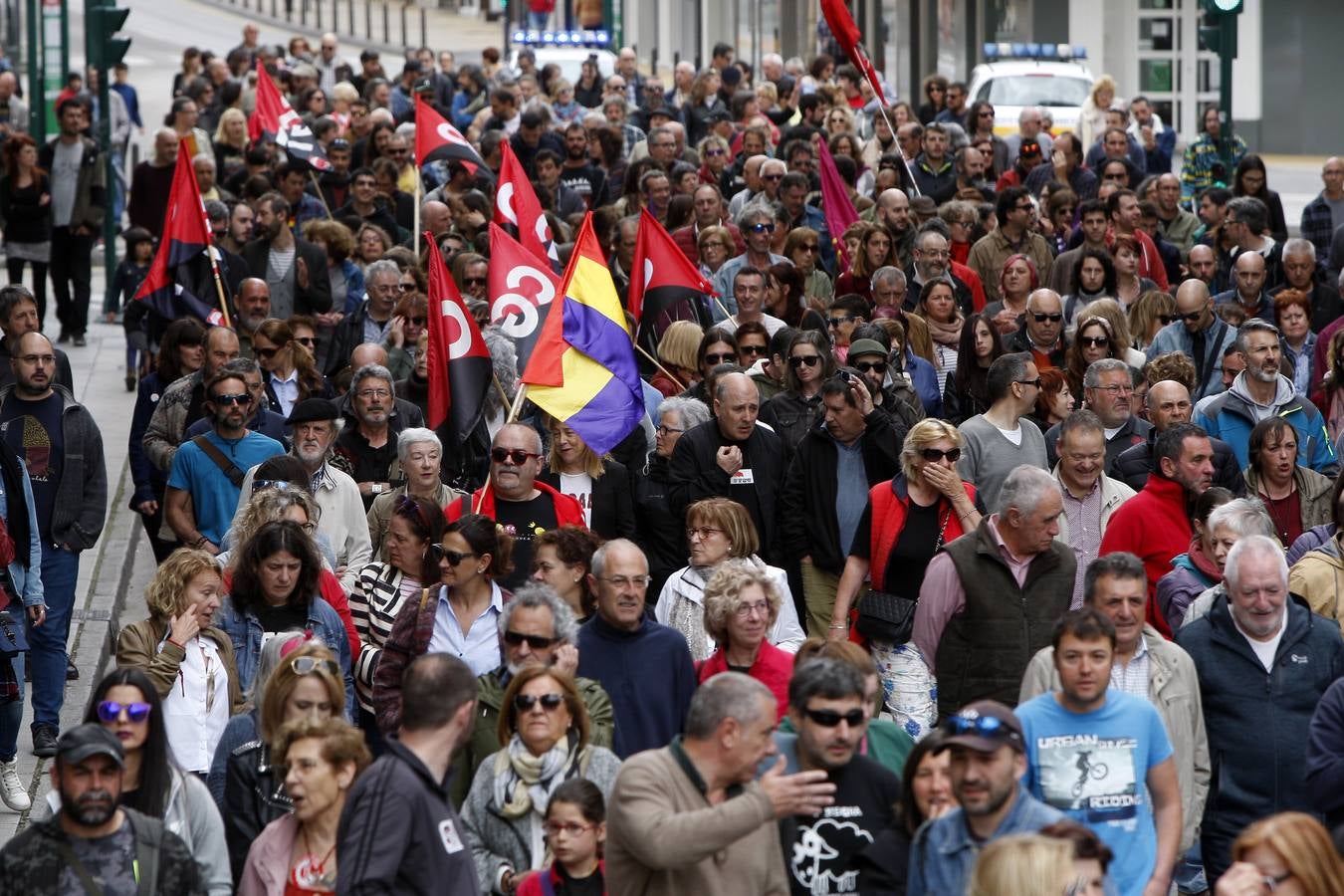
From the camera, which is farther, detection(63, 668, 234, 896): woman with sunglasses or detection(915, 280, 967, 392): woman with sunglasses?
detection(915, 280, 967, 392): woman with sunglasses

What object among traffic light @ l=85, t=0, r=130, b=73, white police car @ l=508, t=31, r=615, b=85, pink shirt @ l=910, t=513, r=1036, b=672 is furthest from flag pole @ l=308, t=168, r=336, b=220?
white police car @ l=508, t=31, r=615, b=85

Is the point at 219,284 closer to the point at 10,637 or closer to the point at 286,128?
the point at 10,637

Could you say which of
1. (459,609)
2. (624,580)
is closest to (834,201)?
(459,609)

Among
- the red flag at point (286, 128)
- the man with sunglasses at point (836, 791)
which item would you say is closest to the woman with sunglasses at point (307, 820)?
the man with sunglasses at point (836, 791)

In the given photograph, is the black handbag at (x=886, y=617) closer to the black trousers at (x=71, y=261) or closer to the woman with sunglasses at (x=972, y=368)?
the woman with sunglasses at (x=972, y=368)

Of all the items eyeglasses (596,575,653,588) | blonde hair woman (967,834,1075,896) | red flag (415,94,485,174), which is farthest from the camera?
red flag (415,94,485,174)

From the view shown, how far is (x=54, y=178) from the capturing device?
67.6ft

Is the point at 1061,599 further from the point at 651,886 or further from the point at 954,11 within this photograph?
the point at 954,11

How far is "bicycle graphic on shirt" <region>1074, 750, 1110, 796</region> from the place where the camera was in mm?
7387

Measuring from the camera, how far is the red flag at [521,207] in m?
15.6

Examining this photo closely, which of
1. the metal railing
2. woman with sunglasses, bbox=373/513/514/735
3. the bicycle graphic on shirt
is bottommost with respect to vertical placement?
the bicycle graphic on shirt

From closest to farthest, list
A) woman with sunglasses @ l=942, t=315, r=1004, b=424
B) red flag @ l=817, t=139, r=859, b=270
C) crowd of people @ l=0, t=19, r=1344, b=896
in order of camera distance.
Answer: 1. crowd of people @ l=0, t=19, r=1344, b=896
2. woman with sunglasses @ l=942, t=315, r=1004, b=424
3. red flag @ l=817, t=139, r=859, b=270

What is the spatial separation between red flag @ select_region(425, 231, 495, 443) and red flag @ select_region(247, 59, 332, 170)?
26.7 feet

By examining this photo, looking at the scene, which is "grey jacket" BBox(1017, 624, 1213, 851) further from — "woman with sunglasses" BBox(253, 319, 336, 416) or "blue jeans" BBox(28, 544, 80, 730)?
"woman with sunglasses" BBox(253, 319, 336, 416)
